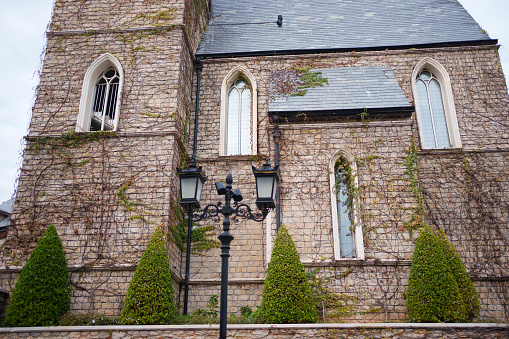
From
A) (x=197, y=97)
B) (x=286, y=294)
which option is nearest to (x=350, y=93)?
(x=197, y=97)

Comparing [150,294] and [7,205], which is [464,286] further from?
[7,205]

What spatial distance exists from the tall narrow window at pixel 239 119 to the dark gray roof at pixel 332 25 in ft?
3.88

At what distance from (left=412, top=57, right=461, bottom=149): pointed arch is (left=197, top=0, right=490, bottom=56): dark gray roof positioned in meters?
0.91

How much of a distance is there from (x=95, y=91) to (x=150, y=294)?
6274 millimetres

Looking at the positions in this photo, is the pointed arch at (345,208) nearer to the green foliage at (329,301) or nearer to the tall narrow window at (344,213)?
the tall narrow window at (344,213)

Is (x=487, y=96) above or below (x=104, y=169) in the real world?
above

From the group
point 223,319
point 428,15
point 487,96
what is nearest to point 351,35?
point 428,15

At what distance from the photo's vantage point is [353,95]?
494 inches

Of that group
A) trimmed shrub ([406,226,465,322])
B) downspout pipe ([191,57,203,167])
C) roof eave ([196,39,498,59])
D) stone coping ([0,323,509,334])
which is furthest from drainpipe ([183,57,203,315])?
trimmed shrub ([406,226,465,322])

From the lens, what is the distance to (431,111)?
13477mm

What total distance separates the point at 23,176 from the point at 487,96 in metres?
12.6

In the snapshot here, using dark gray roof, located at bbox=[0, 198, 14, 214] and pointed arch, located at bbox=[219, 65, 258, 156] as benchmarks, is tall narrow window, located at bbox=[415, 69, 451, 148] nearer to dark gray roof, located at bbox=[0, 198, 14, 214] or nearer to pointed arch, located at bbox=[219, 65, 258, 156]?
pointed arch, located at bbox=[219, 65, 258, 156]

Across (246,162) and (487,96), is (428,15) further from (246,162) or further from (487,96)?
(246,162)

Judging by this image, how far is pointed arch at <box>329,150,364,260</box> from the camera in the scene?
11.1 metres
